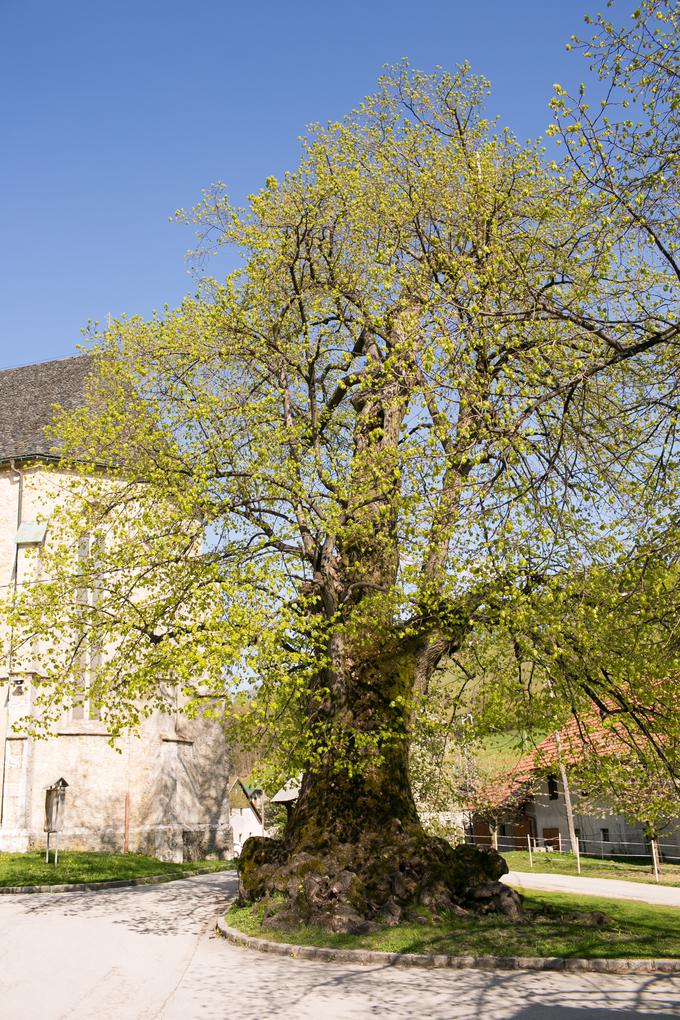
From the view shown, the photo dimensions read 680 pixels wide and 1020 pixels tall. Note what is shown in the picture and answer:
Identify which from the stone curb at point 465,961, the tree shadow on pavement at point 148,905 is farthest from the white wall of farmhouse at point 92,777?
the stone curb at point 465,961

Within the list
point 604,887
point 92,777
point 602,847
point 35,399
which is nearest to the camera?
point 604,887

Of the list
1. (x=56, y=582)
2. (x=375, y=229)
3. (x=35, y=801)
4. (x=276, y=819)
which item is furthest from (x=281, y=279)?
(x=276, y=819)

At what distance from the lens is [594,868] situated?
111 ft

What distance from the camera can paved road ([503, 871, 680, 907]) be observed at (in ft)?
66.4

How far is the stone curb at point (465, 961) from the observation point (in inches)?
387

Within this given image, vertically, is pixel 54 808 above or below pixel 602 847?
above

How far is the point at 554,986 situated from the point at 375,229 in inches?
500

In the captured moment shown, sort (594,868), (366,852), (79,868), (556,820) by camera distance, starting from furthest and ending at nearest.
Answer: (556,820)
(594,868)
(79,868)
(366,852)

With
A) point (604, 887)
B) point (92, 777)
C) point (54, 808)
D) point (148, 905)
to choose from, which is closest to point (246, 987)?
point (148, 905)

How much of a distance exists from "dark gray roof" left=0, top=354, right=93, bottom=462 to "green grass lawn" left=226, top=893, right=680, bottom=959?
1931 centimetres

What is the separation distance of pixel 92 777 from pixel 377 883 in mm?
16002

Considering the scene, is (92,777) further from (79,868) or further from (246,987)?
(246,987)

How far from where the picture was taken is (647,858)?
3716 cm

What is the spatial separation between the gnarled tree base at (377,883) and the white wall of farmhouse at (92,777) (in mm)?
12920
